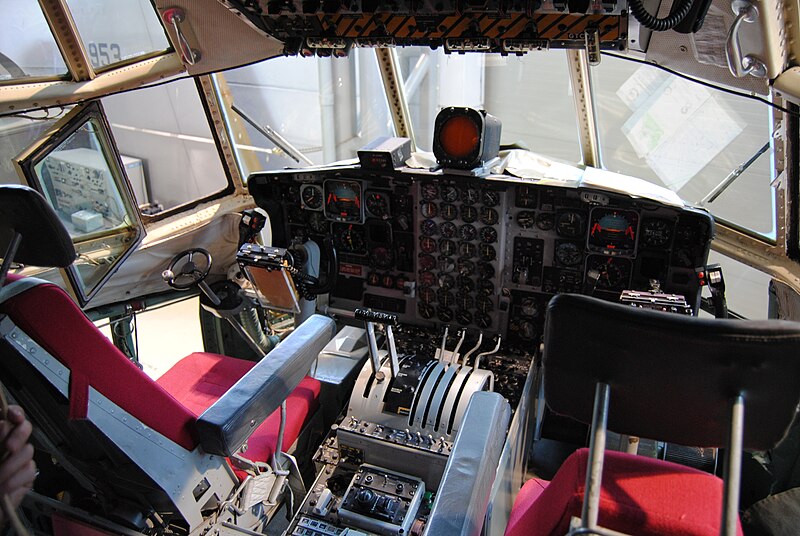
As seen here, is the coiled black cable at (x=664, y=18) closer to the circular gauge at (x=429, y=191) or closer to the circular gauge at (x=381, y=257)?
the circular gauge at (x=429, y=191)

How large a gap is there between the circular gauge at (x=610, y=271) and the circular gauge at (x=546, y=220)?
0.99ft

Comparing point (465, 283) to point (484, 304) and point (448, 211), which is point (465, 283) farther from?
point (448, 211)

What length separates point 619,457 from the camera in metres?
1.38

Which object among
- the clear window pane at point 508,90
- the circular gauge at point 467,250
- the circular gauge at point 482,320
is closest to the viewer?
the circular gauge at point 467,250

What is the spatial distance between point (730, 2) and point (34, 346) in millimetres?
2442

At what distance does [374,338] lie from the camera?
10.4 ft

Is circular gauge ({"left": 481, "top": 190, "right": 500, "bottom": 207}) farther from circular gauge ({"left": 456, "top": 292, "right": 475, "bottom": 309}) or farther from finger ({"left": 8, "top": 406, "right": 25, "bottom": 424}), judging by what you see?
finger ({"left": 8, "top": 406, "right": 25, "bottom": 424})

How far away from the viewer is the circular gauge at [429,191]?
143 inches

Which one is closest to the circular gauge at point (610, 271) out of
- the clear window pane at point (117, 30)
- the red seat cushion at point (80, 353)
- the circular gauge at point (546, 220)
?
the circular gauge at point (546, 220)

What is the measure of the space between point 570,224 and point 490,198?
49cm

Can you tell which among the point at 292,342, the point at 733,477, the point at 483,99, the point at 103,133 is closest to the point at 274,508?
the point at 292,342

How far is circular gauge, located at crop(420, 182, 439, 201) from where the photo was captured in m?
3.64

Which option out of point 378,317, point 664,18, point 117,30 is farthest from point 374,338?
point 117,30

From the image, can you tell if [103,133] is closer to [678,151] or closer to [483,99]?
[483,99]
